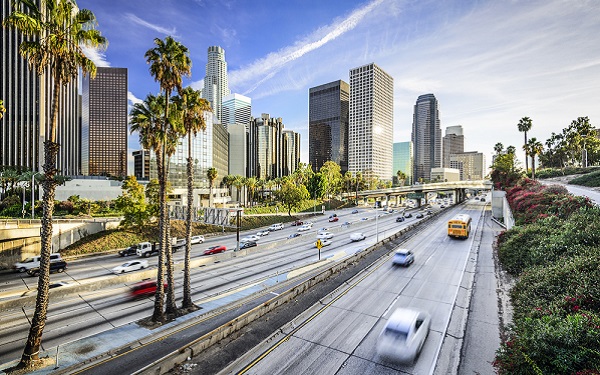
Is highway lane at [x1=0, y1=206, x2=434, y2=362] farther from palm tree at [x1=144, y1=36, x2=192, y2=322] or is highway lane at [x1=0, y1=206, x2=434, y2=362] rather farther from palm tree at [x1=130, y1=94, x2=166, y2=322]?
palm tree at [x1=130, y1=94, x2=166, y2=322]

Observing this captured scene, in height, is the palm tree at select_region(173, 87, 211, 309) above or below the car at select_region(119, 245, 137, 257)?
above

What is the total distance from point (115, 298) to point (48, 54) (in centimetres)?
1856

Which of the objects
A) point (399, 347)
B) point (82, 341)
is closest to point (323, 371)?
point (399, 347)

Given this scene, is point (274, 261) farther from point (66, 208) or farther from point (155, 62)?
point (66, 208)

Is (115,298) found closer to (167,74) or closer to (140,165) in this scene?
(167,74)

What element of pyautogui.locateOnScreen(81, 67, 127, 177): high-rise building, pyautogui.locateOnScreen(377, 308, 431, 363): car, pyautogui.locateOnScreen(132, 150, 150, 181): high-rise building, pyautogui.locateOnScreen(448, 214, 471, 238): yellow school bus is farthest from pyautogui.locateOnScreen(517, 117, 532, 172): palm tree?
pyautogui.locateOnScreen(81, 67, 127, 177): high-rise building

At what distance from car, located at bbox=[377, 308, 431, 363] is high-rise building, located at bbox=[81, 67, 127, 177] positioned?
188051 mm

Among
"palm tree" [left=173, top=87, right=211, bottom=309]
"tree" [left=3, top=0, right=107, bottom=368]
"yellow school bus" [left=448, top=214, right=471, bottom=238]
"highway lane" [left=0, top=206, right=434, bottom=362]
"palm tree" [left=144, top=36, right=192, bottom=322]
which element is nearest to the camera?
"tree" [left=3, top=0, right=107, bottom=368]

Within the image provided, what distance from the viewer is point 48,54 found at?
13.2 meters

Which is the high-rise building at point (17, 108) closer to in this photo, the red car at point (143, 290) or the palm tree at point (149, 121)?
the red car at point (143, 290)

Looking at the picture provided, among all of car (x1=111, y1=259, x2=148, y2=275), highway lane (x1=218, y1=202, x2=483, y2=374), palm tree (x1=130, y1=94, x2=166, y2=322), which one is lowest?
car (x1=111, y1=259, x2=148, y2=275)

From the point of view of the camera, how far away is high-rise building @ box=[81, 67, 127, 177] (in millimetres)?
164625

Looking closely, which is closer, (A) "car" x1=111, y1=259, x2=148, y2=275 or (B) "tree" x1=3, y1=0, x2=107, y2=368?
(B) "tree" x1=3, y1=0, x2=107, y2=368

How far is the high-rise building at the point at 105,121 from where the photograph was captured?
164625mm
